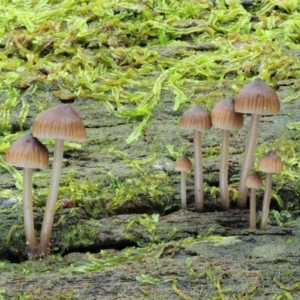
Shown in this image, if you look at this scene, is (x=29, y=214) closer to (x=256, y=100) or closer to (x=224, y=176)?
(x=224, y=176)

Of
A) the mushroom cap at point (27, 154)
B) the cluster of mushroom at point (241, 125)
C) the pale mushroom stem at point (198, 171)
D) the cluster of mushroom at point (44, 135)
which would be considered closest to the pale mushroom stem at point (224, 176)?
the cluster of mushroom at point (241, 125)

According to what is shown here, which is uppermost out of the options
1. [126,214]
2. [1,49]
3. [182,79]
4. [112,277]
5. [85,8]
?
[85,8]

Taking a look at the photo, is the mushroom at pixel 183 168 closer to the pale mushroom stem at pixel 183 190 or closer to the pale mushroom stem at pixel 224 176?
the pale mushroom stem at pixel 183 190

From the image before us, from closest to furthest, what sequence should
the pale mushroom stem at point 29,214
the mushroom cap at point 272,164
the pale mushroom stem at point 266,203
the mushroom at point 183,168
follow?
the pale mushroom stem at point 29,214
the mushroom cap at point 272,164
the pale mushroom stem at point 266,203
the mushroom at point 183,168

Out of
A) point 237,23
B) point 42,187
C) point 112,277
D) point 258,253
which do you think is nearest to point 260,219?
point 258,253

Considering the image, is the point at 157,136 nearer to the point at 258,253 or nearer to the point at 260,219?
the point at 260,219

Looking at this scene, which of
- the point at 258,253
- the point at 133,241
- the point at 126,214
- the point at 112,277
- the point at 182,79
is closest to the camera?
the point at 112,277
